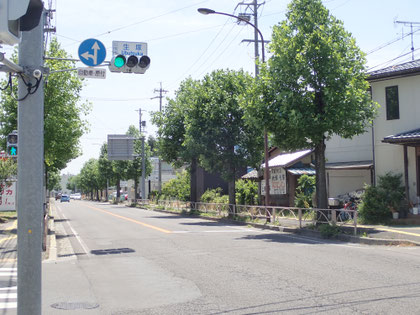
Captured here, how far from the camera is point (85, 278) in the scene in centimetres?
975

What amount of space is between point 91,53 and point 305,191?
763 inches

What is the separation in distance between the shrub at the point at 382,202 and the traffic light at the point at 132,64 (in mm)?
12516

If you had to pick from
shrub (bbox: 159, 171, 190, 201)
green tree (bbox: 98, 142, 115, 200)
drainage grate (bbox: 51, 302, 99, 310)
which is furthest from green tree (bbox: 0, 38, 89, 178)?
green tree (bbox: 98, 142, 115, 200)

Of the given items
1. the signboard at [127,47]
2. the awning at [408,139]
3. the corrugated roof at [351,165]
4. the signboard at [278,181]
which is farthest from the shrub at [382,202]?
the signboard at [127,47]

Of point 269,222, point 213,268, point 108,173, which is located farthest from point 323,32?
point 108,173

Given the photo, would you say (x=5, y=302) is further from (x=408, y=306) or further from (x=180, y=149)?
(x=180, y=149)

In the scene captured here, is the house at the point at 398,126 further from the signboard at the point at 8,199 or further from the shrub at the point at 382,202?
the signboard at the point at 8,199

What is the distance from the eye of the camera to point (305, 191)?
2702 centimetres

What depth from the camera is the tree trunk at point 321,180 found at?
1848 centimetres

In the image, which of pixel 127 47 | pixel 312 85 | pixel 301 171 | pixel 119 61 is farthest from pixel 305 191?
pixel 119 61

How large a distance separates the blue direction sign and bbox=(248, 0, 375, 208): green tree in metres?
8.92

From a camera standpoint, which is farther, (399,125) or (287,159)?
(287,159)

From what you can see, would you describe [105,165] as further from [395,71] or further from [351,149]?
[395,71]

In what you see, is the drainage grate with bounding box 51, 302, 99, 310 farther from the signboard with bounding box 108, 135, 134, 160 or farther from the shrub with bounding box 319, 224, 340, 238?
the signboard with bounding box 108, 135, 134, 160
